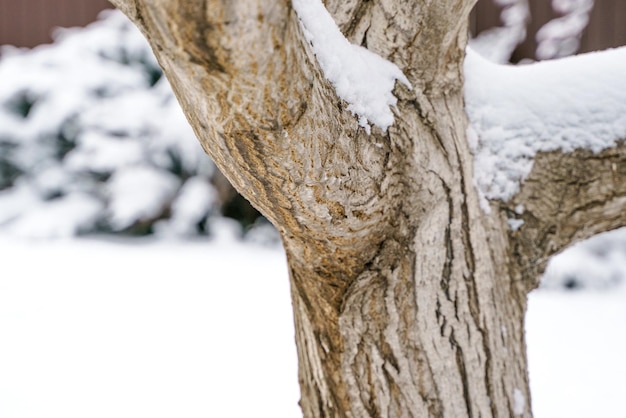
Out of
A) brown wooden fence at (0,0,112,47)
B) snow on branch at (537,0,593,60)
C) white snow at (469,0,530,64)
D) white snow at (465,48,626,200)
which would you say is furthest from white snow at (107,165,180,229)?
white snow at (465,48,626,200)

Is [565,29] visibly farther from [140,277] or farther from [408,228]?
[408,228]

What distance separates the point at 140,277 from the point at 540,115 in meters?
2.45

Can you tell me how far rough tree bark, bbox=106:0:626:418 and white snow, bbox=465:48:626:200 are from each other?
0.08 feet

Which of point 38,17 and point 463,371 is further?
point 38,17

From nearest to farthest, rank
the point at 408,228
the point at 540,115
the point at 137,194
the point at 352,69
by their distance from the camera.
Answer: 1. the point at 352,69
2. the point at 408,228
3. the point at 540,115
4. the point at 137,194

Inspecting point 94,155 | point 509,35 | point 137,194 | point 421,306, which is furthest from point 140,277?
point 509,35

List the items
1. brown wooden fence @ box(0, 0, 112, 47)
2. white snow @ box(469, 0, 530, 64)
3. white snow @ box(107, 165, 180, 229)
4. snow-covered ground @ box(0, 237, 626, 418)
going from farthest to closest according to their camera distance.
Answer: brown wooden fence @ box(0, 0, 112, 47), white snow @ box(469, 0, 530, 64), white snow @ box(107, 165, 180, 229), snow-covered ground @ box(0, 237, 626, 418)

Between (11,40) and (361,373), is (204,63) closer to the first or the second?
(361,373)

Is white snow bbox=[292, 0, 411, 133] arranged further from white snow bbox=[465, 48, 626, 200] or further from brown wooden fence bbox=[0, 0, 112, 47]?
brown wooden fence bbox=[0, 0, 112, 47]

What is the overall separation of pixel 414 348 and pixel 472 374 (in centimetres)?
11

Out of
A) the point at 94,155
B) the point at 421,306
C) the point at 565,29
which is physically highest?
the point at 565,29

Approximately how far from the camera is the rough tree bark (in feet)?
2.10

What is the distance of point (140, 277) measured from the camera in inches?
116

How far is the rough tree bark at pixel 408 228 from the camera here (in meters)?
0.64
